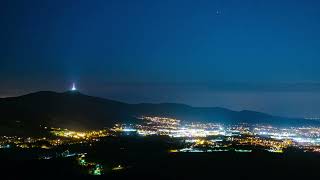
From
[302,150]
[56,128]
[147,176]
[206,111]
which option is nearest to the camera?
[147,176]

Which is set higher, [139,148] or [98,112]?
[98,112]

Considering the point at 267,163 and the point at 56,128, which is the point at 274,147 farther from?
the point at 56,128

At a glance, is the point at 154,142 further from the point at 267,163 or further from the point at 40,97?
the point at 40,97

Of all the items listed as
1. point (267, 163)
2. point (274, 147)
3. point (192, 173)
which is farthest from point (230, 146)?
point (192, 173)

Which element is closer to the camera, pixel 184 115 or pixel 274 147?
pixel 274 147

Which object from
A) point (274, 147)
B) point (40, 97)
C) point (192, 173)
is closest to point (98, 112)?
point (40, 97)

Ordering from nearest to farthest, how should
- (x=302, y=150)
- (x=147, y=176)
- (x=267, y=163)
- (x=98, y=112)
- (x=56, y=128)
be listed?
(x=147, y=176) < (x=267, y=163) < (x=302, y=150) < (x=56, y=128) < (x=98, y=112)
